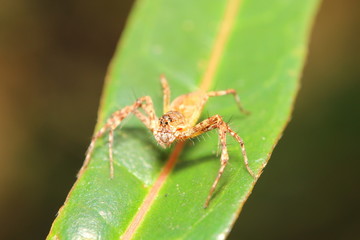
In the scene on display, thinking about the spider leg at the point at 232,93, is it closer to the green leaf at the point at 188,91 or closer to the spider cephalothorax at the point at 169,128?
the green leaf at the point at 188,91

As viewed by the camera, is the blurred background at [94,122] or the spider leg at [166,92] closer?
the spider leg at [166,92]

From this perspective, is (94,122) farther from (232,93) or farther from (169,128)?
(232,93)

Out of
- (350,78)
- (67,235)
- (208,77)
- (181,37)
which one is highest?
(181,37)

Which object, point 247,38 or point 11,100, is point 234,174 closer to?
point 247,38

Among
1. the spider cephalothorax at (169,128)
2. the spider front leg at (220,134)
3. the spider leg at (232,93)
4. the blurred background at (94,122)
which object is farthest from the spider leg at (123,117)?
the blurred background at (94,122)

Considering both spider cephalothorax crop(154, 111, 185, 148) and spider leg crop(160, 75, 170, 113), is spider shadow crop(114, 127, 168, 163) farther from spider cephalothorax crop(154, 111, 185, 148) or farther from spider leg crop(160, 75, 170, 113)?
spider leg crop(160, 75, 170, 113)

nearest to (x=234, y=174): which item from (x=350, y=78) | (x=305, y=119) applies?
(x=305, y=119)
